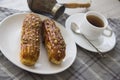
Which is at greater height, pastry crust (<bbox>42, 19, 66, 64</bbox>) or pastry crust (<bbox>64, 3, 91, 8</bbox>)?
pastry crust (<bbox>42, 19, 66, 64</bbox>)

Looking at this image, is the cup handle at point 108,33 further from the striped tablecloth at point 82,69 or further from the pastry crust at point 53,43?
the pastry crust at point 53,43

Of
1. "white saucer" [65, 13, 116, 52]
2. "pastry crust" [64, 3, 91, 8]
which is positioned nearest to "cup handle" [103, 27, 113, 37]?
"white saucer" [65, 13, 116, 52]

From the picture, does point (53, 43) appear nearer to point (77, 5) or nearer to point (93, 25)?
point (93, 25)

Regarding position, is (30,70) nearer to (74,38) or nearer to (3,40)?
(3,40)

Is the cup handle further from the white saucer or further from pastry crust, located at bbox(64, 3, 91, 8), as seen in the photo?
pastry crust, located at bbox(64, 3, 91, 8)

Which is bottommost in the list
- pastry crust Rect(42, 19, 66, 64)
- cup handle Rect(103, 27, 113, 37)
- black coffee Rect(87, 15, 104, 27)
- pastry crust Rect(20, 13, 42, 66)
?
cup handle Rect(103, 27, 113, 37)

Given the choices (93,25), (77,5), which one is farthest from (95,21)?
(77,5)
